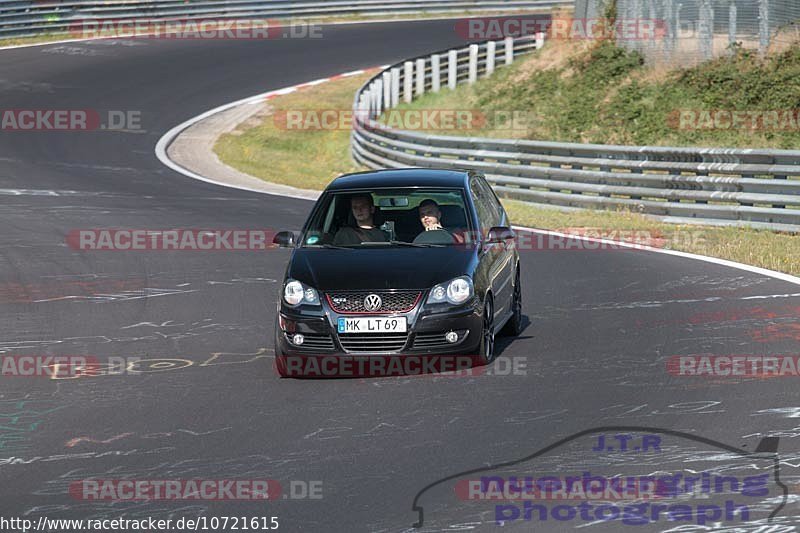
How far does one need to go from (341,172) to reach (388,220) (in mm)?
18445

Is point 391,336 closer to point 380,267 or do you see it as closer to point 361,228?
point 380,267

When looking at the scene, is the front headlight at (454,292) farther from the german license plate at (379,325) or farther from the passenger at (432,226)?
the passenger at (432,226)

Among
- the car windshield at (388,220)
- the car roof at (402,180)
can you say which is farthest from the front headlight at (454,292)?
the car roof at (402,180)

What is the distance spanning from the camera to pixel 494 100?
3488 centimetres

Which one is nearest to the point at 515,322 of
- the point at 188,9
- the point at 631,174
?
the point at 631,174

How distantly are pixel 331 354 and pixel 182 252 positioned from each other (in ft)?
25.3

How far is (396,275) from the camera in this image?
1022 cm

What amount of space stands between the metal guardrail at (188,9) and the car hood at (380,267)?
36.6 m

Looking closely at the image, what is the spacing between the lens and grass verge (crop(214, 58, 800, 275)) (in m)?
16.9

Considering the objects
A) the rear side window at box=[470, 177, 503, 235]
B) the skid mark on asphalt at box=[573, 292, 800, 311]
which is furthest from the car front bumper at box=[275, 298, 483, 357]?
the skid mark on asphalt at box=[573, 292, 800, 311]

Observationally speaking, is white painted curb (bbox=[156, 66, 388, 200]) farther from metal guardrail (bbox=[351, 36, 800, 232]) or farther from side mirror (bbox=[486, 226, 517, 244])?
side mirror (bbox=[486, 226, 517, 244])

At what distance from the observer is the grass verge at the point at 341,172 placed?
55.6ft

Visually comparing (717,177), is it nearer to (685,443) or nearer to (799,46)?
(799,46)

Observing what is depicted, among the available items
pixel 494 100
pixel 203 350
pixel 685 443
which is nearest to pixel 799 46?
pixel 494 100
